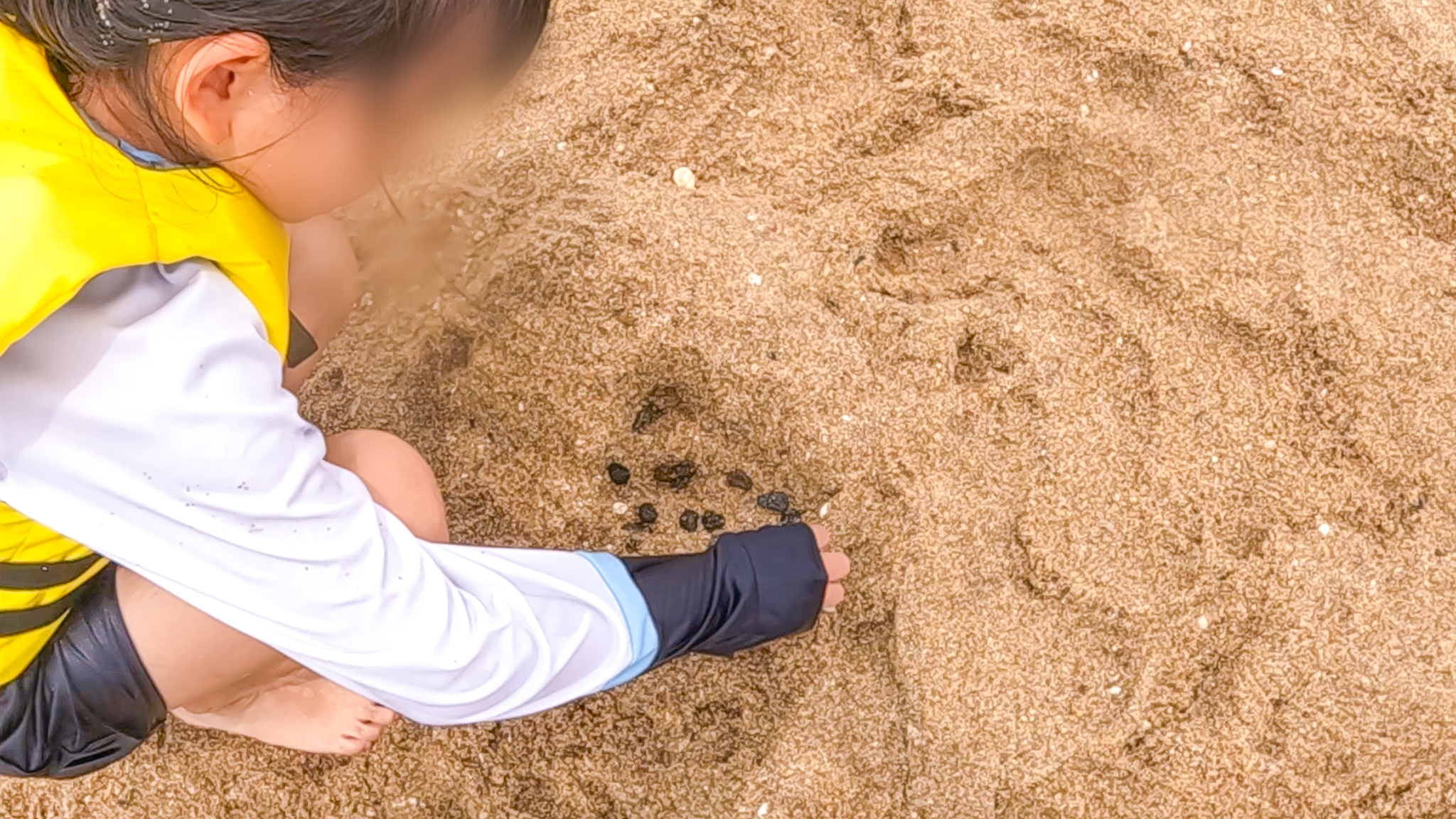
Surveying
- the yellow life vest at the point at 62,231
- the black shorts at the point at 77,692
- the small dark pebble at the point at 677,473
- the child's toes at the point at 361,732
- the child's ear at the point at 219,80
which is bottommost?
the child's toes at the point at 361,732

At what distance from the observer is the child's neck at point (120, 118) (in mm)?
938

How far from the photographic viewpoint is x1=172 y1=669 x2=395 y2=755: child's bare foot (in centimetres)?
136

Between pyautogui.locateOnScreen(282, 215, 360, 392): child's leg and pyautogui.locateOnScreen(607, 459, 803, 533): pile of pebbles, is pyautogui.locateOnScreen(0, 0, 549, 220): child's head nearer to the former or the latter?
pyautogui.locateOnScreen(282, 215, 360, 392): child's leg

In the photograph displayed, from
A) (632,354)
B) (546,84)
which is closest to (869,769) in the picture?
(632,354)

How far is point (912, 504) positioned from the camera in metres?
1.41

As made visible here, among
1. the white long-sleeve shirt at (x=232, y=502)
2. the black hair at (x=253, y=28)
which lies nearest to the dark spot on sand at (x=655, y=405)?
the white long-sleeve shirt at (x=232, y=502)

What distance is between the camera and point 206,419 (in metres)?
0.93

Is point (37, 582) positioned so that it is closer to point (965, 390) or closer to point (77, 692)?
point (77, 692)

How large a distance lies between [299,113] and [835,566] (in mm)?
780

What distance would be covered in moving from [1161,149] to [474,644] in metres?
1.07

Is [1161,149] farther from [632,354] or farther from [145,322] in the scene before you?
[145,322]

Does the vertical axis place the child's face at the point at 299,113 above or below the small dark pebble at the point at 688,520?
above

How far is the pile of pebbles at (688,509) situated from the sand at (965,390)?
0.01 m

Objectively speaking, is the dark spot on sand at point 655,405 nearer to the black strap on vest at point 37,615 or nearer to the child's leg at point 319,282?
the child's leg at point 319,282
